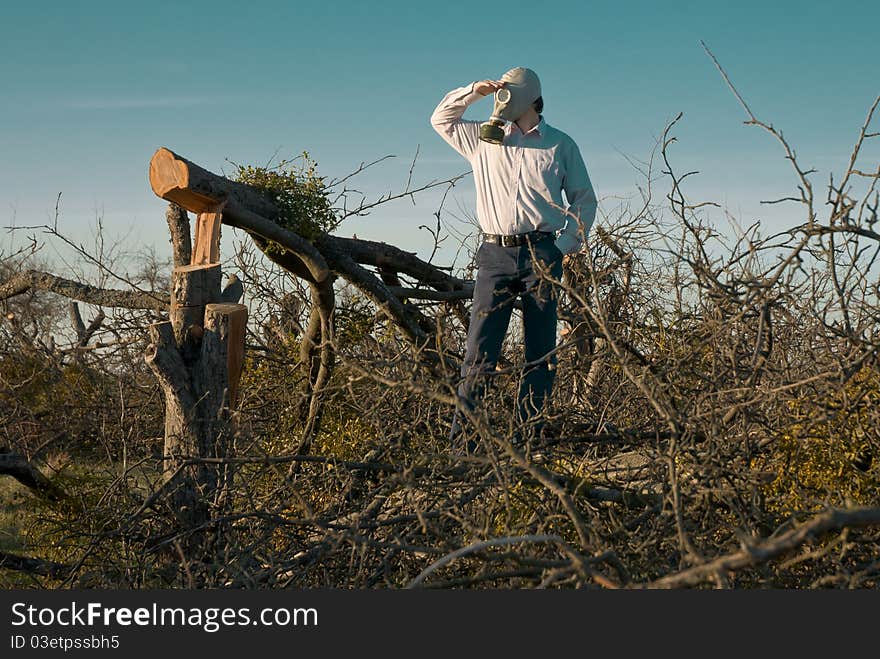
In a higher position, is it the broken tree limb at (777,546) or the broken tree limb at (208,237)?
the broken tree limb at (208,237)

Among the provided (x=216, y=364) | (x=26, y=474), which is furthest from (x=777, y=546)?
(x=26, y=474)

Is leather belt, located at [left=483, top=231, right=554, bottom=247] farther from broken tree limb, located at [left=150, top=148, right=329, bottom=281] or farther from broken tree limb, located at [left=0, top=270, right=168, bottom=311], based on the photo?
broken tree limb, located at [left=0, top=270, right=168, bottom=311]

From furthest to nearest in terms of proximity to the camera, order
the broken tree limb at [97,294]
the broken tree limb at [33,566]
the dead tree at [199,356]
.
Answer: the broken tree limb at [97,294] → the dead tree at [199,356] → the broken tree limb at [33,566]

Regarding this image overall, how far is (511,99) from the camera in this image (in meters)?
5.70

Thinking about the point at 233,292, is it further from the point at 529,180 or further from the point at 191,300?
the point at 529,180

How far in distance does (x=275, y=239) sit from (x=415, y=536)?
3283 mm

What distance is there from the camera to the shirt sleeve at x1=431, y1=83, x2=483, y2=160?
19.5 feet

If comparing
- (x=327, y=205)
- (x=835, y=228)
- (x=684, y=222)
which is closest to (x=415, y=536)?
(x=684, y=222)

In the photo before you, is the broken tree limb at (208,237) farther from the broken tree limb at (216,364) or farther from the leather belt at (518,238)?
the leather belt at (518,238)

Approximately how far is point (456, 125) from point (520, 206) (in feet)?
2.55

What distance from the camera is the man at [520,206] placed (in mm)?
5676

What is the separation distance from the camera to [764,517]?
374cm

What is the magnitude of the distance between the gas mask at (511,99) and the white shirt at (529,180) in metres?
0.13

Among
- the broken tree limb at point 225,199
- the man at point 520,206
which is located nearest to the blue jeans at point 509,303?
the man at point 520,206
